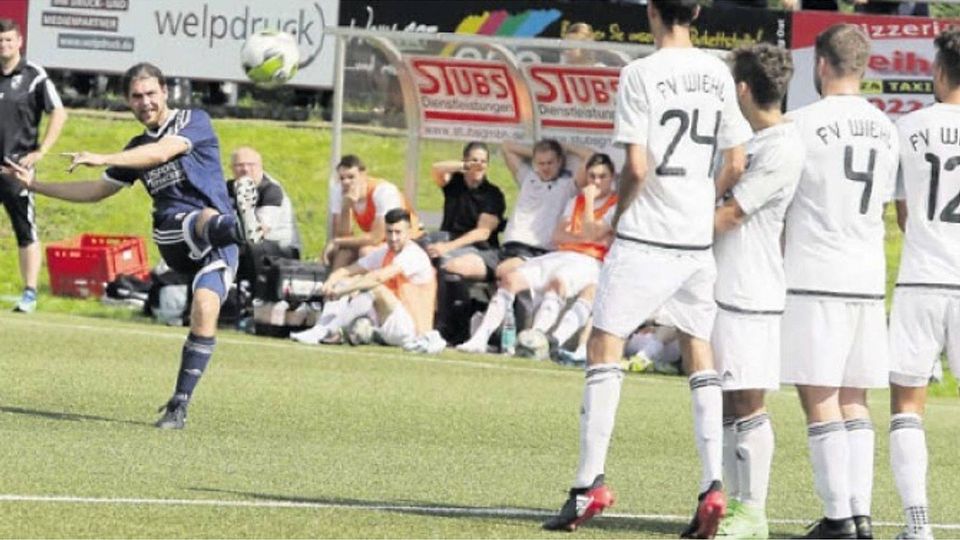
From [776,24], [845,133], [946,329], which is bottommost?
[946,329]

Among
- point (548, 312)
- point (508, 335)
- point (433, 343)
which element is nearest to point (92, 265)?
point (433, 343)

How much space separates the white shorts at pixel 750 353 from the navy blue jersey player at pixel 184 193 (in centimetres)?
424

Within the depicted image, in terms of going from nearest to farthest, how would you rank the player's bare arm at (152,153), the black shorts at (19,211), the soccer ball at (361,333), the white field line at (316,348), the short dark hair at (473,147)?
the player's bare arm at (152,153) → the white field line at (316,348) → the soccer ball at (361,333) → the black shorts at (19,211) → the short dark hair at (473,147)

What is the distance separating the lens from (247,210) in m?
16.3

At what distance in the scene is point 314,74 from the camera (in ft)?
88.3

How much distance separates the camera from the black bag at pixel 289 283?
66.4ft

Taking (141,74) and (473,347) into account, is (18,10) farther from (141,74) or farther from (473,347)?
(141,74)

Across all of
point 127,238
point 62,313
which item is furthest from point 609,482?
point 127,238

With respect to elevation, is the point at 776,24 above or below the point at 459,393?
above

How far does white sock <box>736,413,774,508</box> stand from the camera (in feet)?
31.9

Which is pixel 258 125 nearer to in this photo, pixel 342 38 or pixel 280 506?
pixel 342 38

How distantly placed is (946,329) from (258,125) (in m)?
20.4

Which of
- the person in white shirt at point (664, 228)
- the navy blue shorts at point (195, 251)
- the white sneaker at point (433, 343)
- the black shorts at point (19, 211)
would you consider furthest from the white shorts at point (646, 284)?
the black shorts at point (19, 211)

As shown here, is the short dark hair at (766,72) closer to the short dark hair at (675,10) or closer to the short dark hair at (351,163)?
the short dark hair at (675,10)
